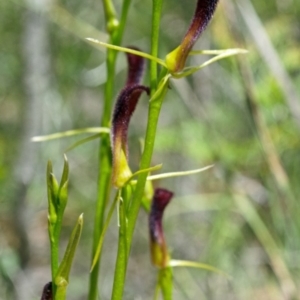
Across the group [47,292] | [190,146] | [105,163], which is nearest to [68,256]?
[47,292]

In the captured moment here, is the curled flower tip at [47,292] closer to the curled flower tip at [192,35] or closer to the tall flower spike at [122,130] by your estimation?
the tall flower spike at [122,130]

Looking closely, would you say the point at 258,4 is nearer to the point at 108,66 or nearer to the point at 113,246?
the point at 113,246

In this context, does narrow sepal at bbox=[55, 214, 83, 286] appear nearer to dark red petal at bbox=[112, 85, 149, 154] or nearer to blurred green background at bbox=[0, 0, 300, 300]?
dark red petal at bbox=[112, 85, 149, 154]

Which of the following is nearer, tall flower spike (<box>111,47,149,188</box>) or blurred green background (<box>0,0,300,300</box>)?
tall flower spike (<box>111,47,149,188</box>)

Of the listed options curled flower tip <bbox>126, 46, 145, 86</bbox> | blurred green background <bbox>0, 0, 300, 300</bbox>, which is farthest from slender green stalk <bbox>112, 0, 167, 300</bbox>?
blurred green background <bbox>0, 0, 300, 300</bbox>

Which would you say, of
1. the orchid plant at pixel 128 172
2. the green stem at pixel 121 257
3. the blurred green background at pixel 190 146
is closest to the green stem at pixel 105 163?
the orchid plant at pixel 128 172

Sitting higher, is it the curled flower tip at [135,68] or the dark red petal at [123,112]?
the curled flower tip at [135,68]

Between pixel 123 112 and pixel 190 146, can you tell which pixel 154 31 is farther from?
pixel 190 146

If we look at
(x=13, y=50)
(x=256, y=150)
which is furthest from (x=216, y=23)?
(x=13, y=50)
